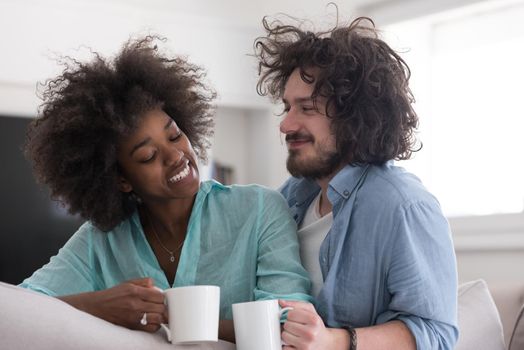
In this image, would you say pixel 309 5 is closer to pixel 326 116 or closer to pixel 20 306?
pixel 326 116

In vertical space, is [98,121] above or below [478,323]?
above

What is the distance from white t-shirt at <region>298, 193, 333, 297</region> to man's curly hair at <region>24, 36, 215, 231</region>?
14.8 inches

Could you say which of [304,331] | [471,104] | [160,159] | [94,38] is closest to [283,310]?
[304,331]

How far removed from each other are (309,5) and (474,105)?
116 centimetres

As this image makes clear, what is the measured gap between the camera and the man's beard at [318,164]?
1.78m

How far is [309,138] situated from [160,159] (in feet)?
1.05

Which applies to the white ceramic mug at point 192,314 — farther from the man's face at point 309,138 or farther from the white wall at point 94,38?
the white wall at point 94,38

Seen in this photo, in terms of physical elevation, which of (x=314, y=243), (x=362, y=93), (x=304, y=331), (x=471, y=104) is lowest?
(x=304, y=331)

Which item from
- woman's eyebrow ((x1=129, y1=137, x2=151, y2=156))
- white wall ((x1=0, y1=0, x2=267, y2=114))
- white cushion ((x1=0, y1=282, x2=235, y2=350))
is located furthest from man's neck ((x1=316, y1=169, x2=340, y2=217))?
white wall ((x1=0, y1=0, x2=267, y2=114))

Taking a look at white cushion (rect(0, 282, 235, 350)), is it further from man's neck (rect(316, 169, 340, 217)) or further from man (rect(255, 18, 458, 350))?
man's neck (rect(316, 169, 340, 217))

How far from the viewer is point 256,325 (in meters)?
1.32

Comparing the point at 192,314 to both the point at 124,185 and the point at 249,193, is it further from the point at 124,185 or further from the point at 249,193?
the point at 124,185

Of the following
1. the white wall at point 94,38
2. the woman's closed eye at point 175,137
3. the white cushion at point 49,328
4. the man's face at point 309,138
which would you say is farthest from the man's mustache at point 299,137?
the white wall at point 94,38

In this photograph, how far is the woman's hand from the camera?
1.37 meters
